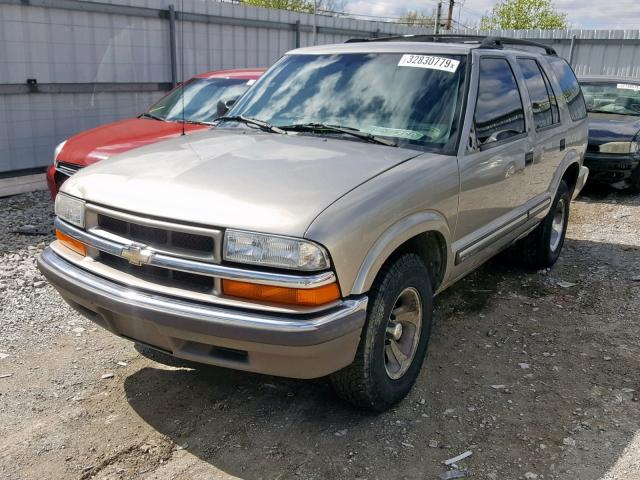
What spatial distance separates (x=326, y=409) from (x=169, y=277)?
120 centimetres

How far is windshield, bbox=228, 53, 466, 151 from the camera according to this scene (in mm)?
3539

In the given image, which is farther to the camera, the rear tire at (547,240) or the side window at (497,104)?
the rear tire at (547,240)

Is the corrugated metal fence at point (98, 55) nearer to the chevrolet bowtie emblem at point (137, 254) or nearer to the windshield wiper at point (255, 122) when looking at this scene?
the windshield wiper at point (255, 122)

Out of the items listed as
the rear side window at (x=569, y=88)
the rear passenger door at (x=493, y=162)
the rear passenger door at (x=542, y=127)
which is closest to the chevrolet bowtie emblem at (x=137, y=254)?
the rear passenger door at (x=493, y=162)

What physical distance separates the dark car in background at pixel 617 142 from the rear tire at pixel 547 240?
3.35m

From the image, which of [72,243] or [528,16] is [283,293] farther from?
[528,16]

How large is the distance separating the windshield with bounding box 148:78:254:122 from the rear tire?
12.3 ft

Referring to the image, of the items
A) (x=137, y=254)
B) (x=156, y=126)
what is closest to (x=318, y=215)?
(x=137, y=254)

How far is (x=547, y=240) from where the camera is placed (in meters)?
5.41

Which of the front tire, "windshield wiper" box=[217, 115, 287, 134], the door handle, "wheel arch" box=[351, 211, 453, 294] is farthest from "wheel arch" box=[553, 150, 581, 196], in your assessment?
"windshield wiper" box=[217, 115, 287, 134]

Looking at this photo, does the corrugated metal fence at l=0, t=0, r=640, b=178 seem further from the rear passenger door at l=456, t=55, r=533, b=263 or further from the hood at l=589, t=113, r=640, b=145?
the hood at l=589, t=113, r=640, b=145

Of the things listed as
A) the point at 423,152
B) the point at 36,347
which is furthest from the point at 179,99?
the point at 423,152

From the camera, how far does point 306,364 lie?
259 cm

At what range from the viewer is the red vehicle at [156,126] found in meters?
5.89
